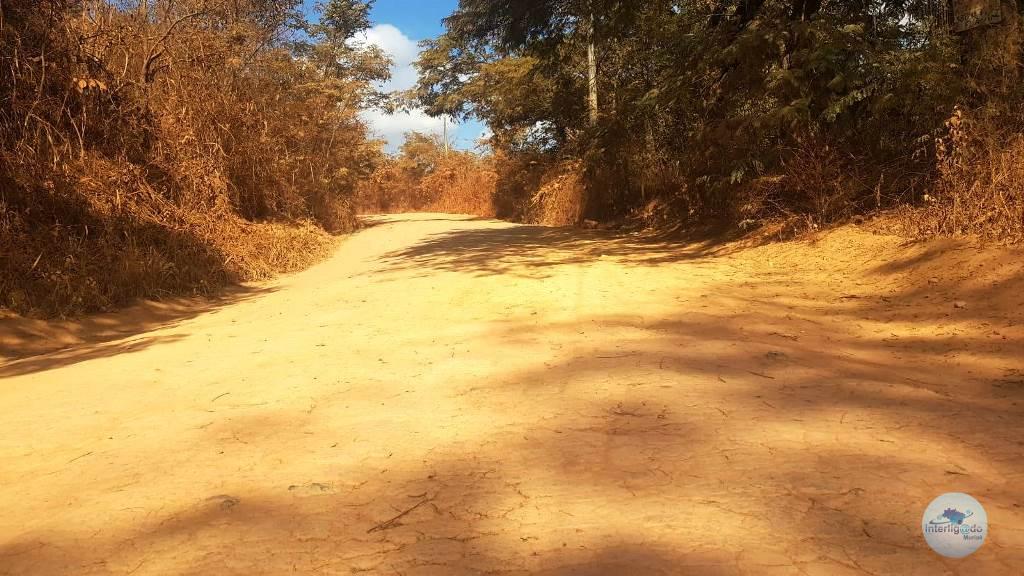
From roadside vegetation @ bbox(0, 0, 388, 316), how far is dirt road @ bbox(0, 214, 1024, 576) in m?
2.21

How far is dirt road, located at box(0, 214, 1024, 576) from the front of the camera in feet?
6.07

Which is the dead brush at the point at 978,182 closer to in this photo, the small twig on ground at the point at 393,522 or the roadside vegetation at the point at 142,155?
the small twig on ground at the point at 393,522

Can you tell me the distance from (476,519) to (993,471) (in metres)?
1.72

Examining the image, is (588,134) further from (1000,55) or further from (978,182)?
(978,182)

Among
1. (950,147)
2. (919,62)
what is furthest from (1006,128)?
(919,62)

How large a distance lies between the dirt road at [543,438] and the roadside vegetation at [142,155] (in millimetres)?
2207

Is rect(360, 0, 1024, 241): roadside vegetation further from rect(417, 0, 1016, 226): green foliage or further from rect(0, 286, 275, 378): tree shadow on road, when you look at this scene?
rect(0, 286, 275, 378): tree shadow on road

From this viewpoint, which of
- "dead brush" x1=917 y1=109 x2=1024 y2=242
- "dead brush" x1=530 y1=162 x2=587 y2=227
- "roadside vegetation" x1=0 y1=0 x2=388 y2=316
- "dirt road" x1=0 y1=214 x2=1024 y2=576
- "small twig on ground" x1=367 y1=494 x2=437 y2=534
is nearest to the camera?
"dirt road" x1=0 y1=214 x2=1024 y2=576

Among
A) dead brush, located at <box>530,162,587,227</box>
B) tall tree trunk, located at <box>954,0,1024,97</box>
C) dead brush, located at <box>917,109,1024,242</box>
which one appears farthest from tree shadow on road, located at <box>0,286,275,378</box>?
dead brush, located at <box>530,162,587,227</box>

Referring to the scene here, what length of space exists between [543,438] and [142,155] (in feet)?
29.0

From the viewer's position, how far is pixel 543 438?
8.70 feet

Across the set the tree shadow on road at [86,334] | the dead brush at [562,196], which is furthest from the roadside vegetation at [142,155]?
the dead brush at [562,196]

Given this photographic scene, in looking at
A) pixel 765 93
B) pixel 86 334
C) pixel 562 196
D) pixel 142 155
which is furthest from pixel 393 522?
pixel 562 196

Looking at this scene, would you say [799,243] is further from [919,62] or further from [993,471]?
[993,471]
